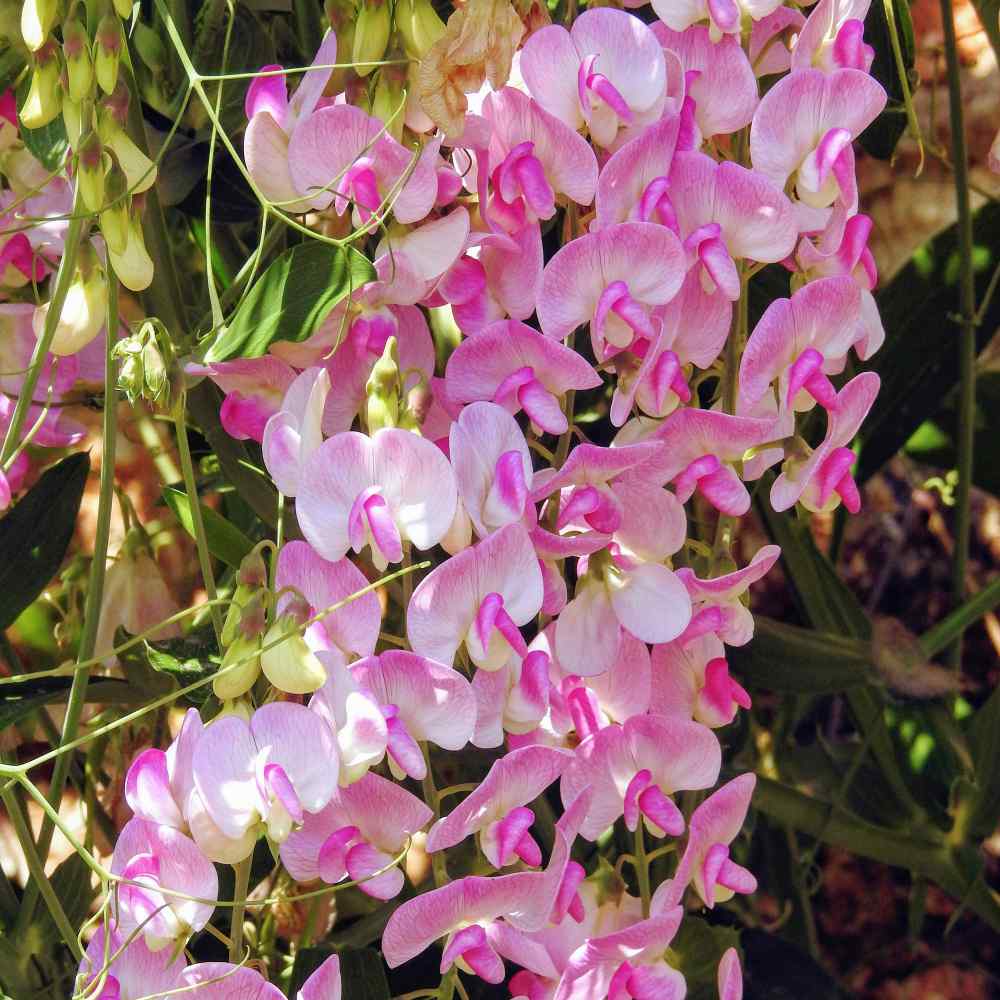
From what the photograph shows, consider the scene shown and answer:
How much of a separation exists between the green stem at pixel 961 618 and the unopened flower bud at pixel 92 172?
0.54 meters

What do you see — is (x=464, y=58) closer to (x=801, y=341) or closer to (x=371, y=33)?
(x=371, y=33)

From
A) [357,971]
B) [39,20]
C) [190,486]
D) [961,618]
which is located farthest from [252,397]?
[961,618]

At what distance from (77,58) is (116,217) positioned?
54 mm

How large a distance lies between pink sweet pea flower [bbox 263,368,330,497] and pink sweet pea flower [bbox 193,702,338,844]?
0.08 meters

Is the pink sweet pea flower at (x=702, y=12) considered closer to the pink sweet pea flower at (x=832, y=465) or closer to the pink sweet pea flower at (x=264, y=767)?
the pink sweet pea flower at (x=832, y=465)

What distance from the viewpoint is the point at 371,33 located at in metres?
0.50

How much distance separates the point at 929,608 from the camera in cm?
126

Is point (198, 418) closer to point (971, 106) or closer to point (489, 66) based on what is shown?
point (489, 66)

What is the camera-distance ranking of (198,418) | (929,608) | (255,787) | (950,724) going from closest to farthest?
(255,787) → (198,418) → (950,724) → (929,608)

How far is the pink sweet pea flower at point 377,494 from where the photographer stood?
1.57ft

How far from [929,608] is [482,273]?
85 cm

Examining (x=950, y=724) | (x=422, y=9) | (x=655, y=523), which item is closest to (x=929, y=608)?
(x=950, y=724)

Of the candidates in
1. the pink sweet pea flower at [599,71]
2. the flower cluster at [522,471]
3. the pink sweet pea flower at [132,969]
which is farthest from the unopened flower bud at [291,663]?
the pink sweet pea flower at [599,71]

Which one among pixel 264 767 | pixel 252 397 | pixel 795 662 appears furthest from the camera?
pixel 795 662
